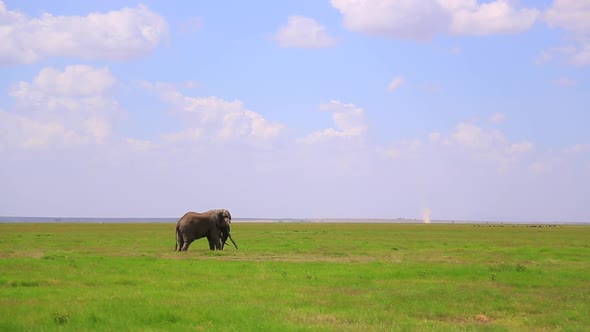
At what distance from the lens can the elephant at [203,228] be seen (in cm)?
4166

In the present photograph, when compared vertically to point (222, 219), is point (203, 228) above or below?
below

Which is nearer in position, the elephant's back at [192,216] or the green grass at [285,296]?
the green grass at [285,296]

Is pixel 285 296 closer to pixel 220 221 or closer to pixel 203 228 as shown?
pixel 203 228

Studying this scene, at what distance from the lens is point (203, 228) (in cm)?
4238

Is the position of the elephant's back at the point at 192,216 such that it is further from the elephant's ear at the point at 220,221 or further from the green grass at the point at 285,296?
the green grass at the point at 285,296

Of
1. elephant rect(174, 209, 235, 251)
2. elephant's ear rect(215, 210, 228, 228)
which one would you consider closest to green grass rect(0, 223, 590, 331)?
elephant rect(174, 209, 235, 251)

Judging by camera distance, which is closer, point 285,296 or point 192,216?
point 285,296

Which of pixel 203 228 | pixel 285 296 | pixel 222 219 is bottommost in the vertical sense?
pixel 285 296

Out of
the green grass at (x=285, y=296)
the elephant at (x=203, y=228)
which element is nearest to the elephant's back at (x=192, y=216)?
the elephant at (x=203, y=228)

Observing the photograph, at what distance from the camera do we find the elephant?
41.7m

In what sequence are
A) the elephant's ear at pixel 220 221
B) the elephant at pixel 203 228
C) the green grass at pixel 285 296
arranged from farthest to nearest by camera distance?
1. the elephant's ear at pixel 220 221
2. the elephant at pixel 203 228
3. the green grass at pixel 285 296

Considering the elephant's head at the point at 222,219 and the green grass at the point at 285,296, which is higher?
the elephant's head at the point at 222,219

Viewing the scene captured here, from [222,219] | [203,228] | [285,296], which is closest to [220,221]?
[222,219]

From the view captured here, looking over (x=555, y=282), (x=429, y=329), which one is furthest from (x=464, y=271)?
(x=429, y=329)
